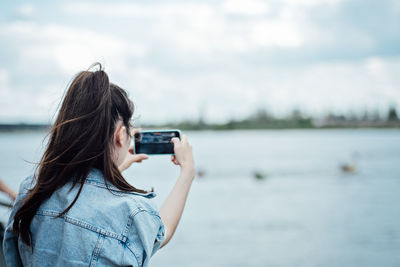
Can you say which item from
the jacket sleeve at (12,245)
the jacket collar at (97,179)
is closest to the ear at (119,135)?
the jacket collar at (97,179)

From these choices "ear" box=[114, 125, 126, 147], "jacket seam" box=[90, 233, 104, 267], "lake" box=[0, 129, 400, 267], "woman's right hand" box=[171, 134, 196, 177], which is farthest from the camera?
"lake" box=[0, 129, 400, 267]

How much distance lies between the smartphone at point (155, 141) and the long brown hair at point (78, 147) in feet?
1.58

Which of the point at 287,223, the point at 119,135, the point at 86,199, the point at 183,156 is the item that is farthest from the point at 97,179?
the point at 287,223

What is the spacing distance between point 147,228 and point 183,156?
0.47 m

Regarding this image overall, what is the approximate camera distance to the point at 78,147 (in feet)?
5.29

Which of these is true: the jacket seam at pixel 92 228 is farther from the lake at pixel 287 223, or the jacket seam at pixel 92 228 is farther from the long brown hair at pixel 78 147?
the lake at pixel 287 223

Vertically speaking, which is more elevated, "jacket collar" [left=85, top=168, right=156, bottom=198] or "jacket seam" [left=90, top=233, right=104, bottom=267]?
"jacket collar" [left=85, top=168, right=156, bottom=198]

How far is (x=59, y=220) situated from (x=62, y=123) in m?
0.33

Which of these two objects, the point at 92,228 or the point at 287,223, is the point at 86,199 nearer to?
the point at 92,228

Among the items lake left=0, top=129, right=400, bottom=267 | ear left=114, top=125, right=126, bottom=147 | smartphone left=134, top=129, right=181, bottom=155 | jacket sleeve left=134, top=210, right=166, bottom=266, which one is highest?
ear left=114, top=125, right=126, bottom=147

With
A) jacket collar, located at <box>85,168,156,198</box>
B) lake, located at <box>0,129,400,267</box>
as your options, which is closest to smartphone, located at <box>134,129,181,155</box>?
jacket collar, located at <box>85,168,156,198</box>

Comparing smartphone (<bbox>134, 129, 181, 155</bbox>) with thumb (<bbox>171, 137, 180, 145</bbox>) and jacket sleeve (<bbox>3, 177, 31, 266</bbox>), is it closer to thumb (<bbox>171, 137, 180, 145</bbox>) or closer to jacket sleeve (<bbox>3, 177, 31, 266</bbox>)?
thumb (<bbox>171, 137, 180, 145</bbox>)

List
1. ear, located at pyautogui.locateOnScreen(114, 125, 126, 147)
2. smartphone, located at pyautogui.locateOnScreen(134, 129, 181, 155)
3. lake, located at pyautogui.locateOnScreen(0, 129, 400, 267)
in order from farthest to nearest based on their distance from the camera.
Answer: lake, located at pyautogui.locateOnScreen(0, 129, 400, 267) < smartphone, located at pyautogui.locateOnScreen(134, 129, 181, 155) < ear, located at pyautogui.locateOnScreen(114, 125, 126, 147)

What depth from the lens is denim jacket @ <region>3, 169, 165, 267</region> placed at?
152cm
